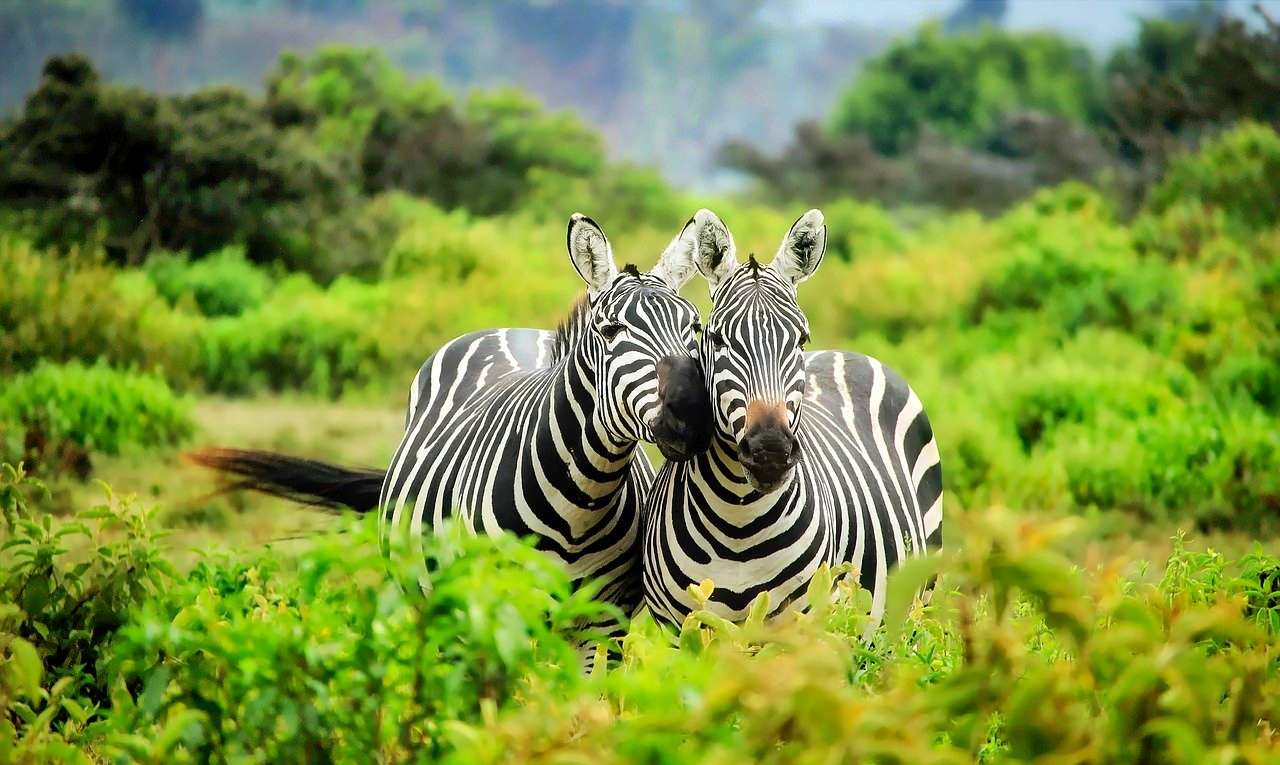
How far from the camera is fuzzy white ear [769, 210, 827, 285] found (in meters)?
3.73

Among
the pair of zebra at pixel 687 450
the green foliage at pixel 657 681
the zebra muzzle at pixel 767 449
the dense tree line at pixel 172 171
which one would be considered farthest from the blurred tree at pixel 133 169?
the green foliage at pixel 657 681

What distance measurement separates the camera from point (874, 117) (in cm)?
3672

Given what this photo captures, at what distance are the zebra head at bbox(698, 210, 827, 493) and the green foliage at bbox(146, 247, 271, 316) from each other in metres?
9.36

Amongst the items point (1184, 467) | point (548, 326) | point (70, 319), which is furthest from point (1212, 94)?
point (70, 319)

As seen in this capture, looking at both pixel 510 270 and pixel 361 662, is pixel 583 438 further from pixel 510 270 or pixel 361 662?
pixel 510 270

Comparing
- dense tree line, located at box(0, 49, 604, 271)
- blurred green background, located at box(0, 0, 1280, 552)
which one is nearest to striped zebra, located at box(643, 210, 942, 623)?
blurred green background, located at box(0, 0, 1280, 552)

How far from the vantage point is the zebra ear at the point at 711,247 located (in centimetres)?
371

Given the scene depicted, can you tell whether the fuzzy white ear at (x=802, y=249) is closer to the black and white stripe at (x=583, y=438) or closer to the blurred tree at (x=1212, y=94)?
the black and white stripe at (x=583, y=438)

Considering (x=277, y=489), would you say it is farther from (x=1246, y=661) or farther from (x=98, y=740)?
(x=1246, y=661)

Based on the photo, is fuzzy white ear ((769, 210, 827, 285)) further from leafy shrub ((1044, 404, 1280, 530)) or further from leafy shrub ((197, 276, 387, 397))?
leafy shrub ((197, 276, 387, 397))

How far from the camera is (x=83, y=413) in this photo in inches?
313

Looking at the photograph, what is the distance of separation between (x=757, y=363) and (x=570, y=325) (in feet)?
2.90

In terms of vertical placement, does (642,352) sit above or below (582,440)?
above

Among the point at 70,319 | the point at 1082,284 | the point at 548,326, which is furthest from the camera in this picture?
the point at 1082,284
